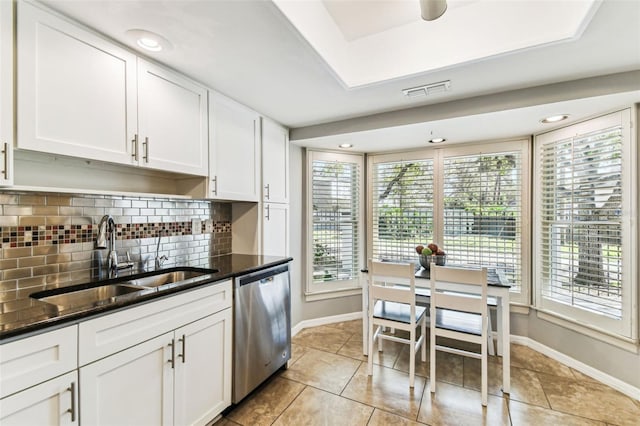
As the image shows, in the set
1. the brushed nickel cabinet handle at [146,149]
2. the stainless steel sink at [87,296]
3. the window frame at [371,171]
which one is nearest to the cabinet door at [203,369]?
the stainless steel sink at [87,296]

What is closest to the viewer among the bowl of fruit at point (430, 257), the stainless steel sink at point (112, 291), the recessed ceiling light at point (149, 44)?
the stainless steel sink at point (112, 291)

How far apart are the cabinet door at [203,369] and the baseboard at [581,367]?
2.95 m

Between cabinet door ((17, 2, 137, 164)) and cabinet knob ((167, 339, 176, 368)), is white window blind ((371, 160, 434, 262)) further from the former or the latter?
cabinet door ((17, 2, 137, 164))

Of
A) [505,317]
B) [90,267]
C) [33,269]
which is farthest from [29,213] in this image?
[505,317]

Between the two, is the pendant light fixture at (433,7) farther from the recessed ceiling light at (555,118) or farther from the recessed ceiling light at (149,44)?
the recessed ceiling light at (555,118)

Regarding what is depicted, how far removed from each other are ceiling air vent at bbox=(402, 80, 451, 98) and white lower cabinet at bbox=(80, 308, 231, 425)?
209cm

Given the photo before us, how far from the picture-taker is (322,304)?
3646 millimetres

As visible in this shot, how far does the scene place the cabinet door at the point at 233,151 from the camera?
230 centimetres

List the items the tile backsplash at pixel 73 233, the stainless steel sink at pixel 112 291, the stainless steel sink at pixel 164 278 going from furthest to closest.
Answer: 1. the stainless steel sink at pixel 164 278
2. the tile backsplash at pixel 73 233
3. the stainless steel sink at pixel 112 291

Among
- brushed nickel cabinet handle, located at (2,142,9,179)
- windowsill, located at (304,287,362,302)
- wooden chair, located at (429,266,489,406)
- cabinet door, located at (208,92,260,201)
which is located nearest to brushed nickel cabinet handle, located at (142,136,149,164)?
cabinet door, located at (208,92,260,201)

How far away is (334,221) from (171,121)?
222cm

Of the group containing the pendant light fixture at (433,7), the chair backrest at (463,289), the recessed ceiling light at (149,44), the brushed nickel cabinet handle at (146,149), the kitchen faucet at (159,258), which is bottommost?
the chair backrest at (463,289)

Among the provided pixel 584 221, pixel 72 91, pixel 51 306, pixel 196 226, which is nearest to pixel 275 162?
pixel 196 226

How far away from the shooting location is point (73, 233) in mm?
1767
